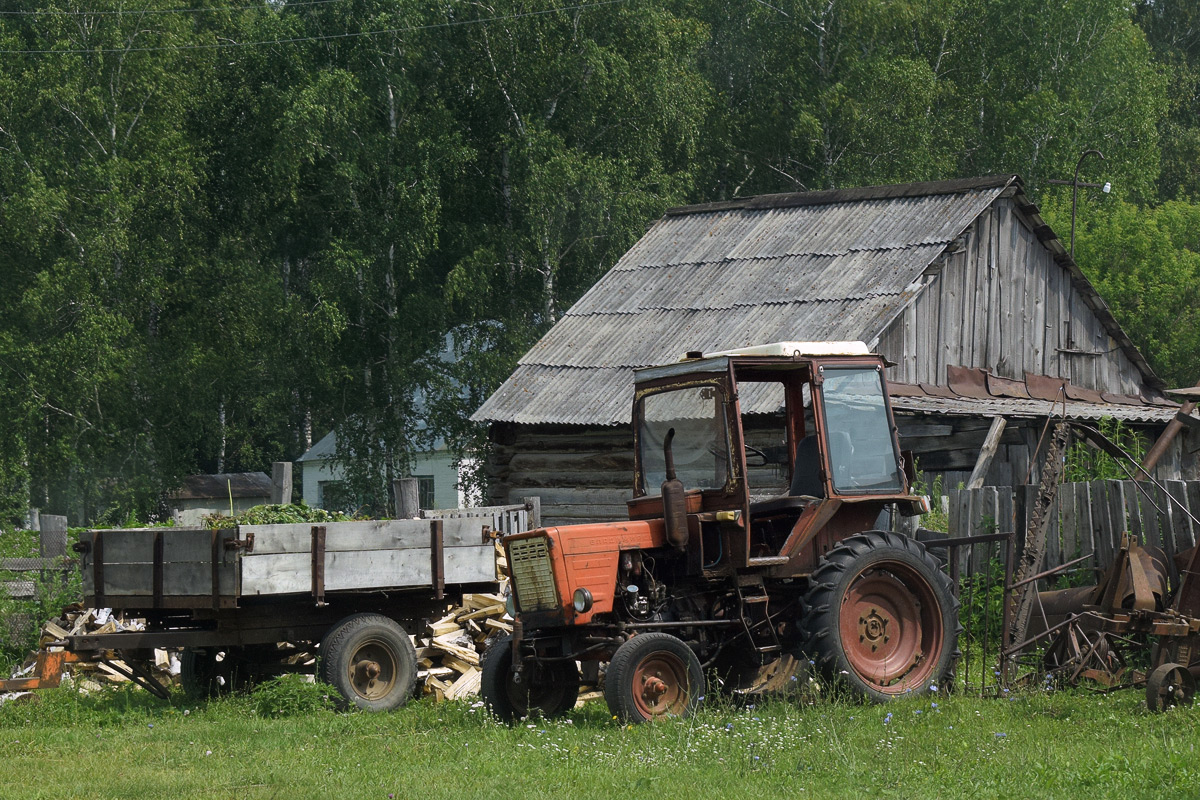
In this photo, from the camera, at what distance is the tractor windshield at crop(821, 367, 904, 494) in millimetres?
8875

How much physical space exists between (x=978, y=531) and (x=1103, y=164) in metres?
24.1

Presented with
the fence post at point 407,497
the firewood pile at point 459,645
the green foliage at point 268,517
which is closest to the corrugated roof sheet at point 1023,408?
the fence post at point 407,497

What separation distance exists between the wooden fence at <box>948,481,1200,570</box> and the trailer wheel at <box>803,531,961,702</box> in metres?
1.72

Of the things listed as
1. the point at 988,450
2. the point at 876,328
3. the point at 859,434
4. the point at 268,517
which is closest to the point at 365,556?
the point at 268,517

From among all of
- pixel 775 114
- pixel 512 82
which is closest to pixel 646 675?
pixel 512 82

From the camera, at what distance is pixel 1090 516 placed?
416 inches

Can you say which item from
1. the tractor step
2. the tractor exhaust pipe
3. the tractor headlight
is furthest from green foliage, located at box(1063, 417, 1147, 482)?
the tractor headlight

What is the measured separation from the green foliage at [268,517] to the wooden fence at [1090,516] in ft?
17.0

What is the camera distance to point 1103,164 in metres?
32.6

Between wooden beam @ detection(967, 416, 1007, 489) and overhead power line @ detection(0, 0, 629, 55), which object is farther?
overhead power line @ detection(0, 0, 629, 55)

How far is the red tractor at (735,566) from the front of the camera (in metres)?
8.45

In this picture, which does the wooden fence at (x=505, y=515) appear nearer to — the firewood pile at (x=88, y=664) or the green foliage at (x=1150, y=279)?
the firewood pile at (x=88, y=664)

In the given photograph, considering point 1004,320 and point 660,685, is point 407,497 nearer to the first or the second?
point 660,685

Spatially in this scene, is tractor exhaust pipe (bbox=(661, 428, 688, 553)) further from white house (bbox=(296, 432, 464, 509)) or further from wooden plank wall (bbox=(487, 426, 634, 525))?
white house (bbox=(296, 432, 464, 509))
